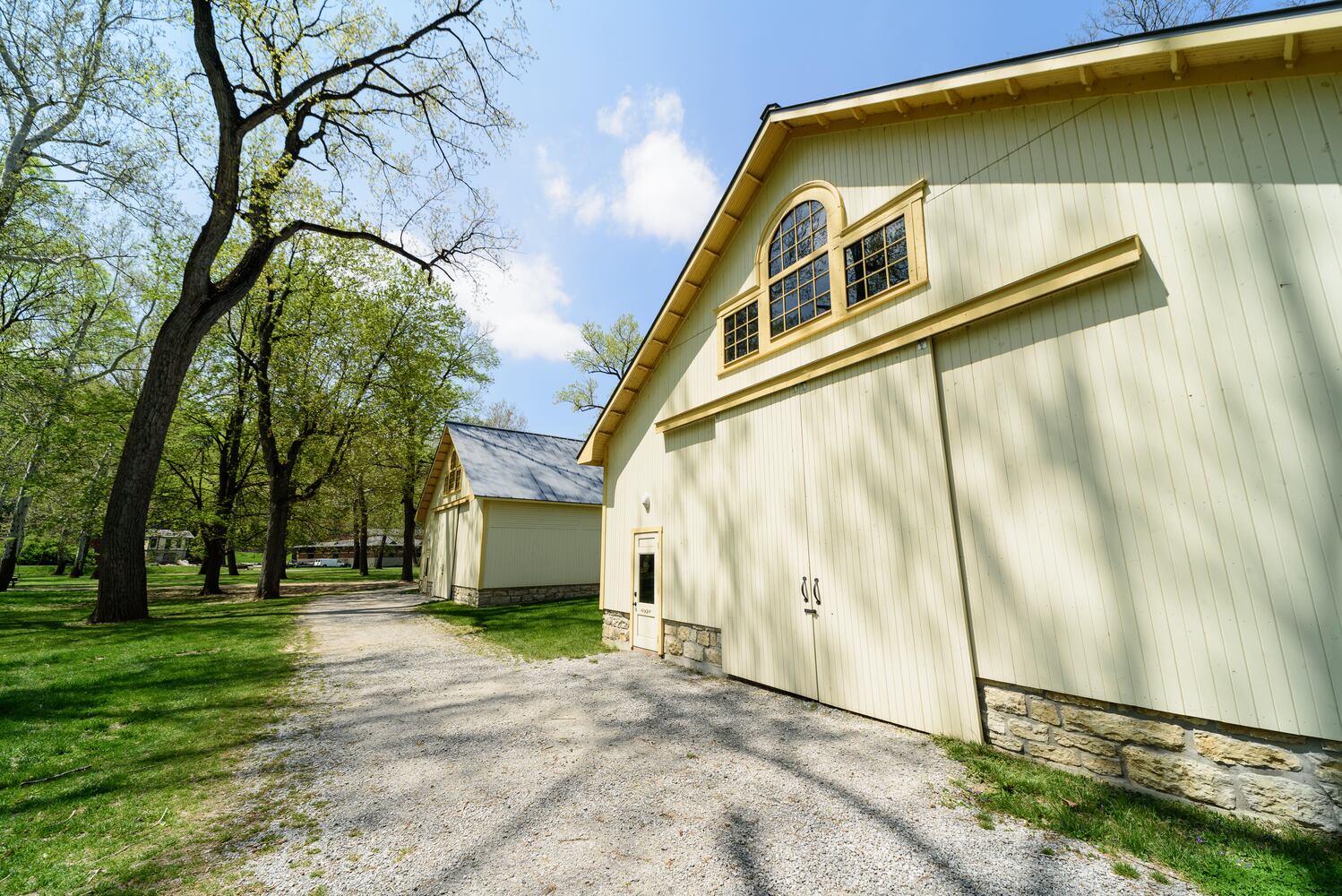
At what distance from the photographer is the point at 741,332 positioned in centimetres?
834

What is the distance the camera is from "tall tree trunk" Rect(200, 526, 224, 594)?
794 inches

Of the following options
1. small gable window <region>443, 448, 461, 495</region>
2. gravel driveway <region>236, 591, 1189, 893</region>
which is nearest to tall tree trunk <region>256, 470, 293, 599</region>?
small gable window <region>443, 448, 461, 495</region>

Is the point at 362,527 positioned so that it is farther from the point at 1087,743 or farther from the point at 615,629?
the point at 1087,743

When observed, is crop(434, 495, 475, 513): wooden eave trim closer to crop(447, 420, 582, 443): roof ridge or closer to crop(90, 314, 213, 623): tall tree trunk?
crop(447, 420, 582, 443): roof ridge

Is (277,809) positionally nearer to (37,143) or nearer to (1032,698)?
(1032,698)

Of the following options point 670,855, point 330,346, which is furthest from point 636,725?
point 330,346

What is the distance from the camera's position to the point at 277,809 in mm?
3945

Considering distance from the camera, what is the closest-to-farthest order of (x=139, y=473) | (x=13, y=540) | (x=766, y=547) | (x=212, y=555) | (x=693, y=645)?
(x=766, y=547), (x=693, y=645), (x=139, y=473), (x=13, y=540), (x=212, y=555)

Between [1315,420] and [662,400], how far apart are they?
7939mm

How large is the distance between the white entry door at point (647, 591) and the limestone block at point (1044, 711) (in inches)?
232

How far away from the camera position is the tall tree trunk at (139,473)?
10.9 metres

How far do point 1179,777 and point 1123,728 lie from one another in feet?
1.25

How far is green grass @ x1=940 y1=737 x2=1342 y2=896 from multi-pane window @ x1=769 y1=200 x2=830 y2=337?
213 inches

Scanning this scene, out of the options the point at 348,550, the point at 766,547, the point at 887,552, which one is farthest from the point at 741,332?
the point at 348,550
